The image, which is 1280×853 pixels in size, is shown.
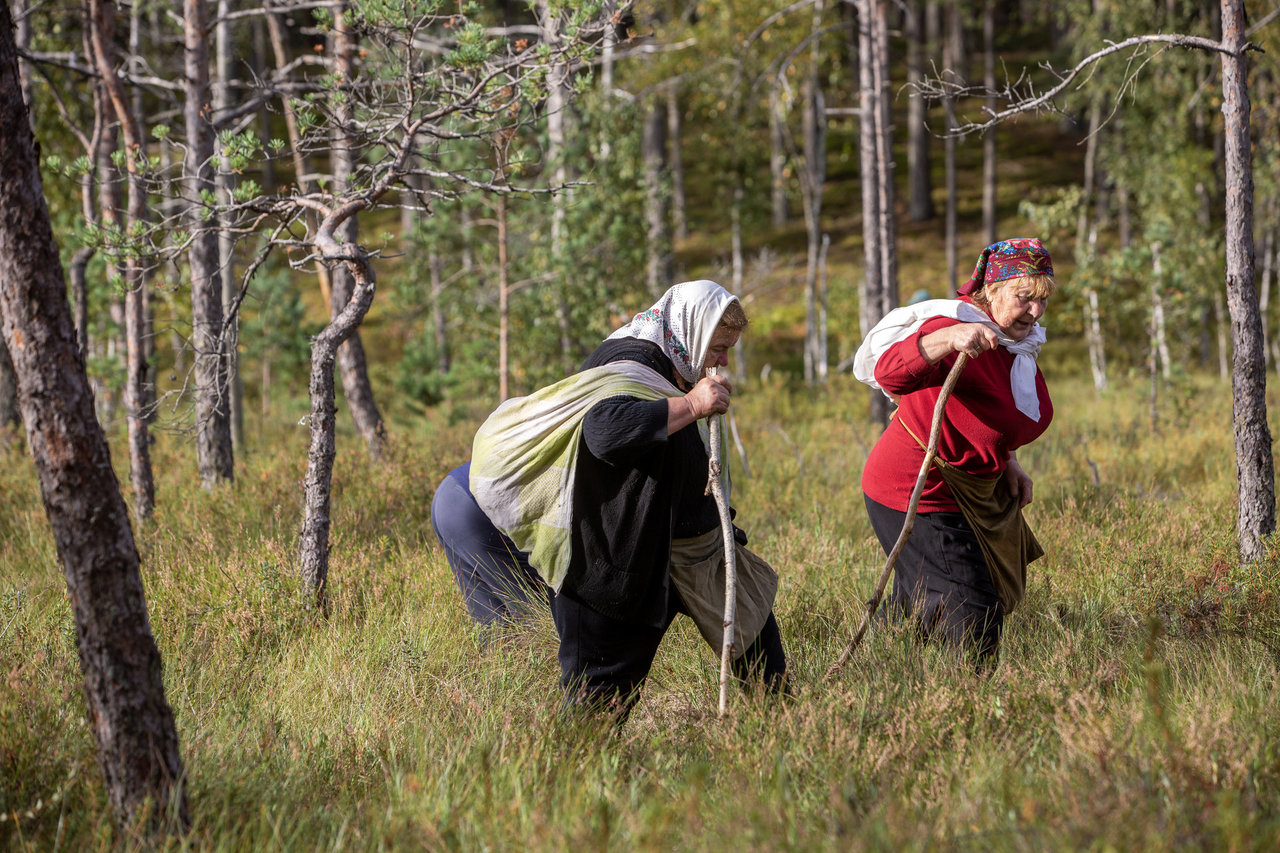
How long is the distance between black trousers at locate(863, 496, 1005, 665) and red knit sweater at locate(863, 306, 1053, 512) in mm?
90

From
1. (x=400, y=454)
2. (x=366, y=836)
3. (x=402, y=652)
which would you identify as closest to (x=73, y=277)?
(x=400, y=454)

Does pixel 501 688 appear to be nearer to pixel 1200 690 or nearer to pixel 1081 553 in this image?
pixel 1200 690

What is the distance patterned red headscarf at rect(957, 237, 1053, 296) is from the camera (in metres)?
3.49

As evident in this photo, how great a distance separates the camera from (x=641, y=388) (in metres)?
2.85

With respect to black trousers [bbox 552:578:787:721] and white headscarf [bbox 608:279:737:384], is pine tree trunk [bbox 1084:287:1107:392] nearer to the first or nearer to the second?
white headscarf [bbox 608:279:737:384]

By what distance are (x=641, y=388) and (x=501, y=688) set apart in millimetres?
1303

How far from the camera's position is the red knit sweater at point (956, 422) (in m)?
3.39

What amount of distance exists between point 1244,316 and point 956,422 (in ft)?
6.47

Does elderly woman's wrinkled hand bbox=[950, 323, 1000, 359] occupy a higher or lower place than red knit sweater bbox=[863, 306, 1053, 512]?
higher

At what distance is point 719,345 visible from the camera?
309cm

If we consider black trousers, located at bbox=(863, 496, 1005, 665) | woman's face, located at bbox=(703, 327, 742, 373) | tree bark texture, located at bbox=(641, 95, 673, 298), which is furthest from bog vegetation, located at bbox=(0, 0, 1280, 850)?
tree bark texture, located at bbox=(641, 95, 673, 298)

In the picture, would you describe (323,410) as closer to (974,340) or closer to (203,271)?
(974,340)

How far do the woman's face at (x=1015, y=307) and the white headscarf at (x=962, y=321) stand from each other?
1.2 inches

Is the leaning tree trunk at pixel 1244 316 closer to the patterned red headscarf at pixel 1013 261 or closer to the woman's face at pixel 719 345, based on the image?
the patterned red headscarf at pixel 1013 261
